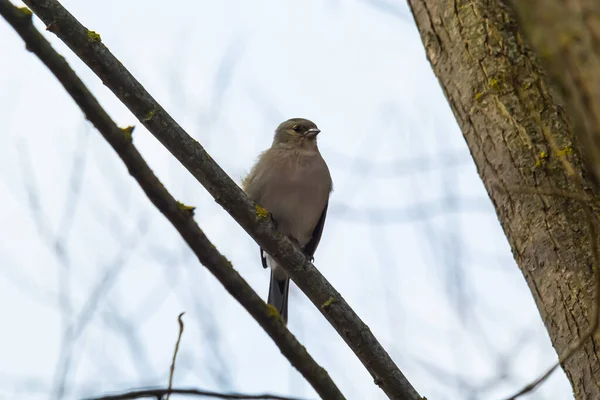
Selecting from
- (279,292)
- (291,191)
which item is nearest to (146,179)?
(291,191)

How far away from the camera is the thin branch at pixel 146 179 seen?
6.93 ft

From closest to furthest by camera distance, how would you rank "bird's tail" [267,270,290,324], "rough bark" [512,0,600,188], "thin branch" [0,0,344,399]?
"rough bark" [512,0,600,188] → "thin branch" [0,0,344,399] → "bird's tail" [267,270,290,324]

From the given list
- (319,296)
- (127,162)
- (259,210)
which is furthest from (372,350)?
(127,162)

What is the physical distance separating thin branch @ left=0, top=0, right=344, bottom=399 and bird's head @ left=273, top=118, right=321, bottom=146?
5696 millimetres

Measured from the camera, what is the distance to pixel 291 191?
7.11 m

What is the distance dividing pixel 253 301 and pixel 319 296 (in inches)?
62.7

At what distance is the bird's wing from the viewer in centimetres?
771

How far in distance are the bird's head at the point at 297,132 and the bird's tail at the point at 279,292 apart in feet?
4.48

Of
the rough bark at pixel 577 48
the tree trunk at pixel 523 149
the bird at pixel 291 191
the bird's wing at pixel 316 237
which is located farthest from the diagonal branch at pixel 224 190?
the bird's wing at pixel 316 237

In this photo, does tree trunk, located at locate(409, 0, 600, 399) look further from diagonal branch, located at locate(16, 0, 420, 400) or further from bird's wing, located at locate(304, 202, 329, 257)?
bird's wing, located at locate(304, 202, 329, 257)

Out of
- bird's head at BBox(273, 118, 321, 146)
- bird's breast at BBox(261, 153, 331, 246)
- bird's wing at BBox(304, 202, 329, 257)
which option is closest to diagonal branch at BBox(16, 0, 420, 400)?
bird's breast at BBox(261, 153, 331, 246)

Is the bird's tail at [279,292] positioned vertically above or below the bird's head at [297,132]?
below

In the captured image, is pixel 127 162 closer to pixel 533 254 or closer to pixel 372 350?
pixel 372 350

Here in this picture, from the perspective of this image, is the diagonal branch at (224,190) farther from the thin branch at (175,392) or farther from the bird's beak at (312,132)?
the bird's beak at (312,132)
